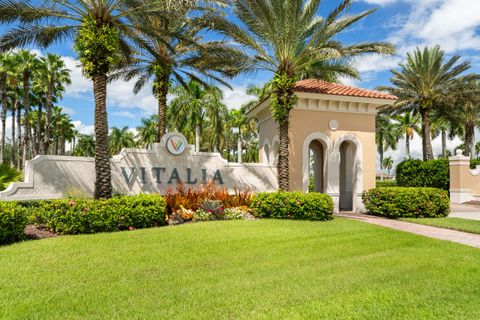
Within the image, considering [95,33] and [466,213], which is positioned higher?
[95,33]

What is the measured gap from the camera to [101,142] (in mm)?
11281

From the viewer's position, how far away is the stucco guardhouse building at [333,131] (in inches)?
638

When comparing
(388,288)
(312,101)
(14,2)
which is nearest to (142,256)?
(388,288)

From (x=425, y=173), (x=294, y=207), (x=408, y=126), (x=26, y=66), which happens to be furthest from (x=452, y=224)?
(x=408, y=126)

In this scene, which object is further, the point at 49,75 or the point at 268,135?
the point at 49,75

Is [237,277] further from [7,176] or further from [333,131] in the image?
[333,131]

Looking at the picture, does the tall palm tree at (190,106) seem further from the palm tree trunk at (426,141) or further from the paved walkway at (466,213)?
the paved walkway at (466,213)

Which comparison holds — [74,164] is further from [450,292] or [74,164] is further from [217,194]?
[450,292]

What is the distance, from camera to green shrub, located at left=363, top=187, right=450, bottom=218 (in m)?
14.2

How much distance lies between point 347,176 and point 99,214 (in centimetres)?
1379

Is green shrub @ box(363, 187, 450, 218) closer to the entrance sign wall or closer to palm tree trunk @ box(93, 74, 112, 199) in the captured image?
the entrance sign wall

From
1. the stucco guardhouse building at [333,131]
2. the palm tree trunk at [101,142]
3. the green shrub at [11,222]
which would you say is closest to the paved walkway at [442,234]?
the stucco guardhouse building at [333,131]

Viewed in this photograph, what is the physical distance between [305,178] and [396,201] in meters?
4.15

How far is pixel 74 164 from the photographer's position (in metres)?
12.4
